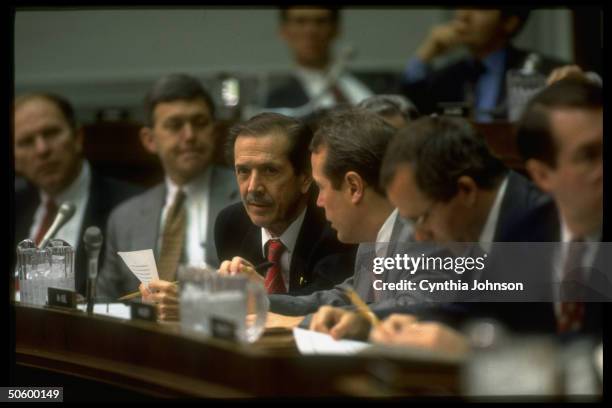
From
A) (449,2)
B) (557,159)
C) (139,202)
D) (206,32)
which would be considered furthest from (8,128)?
(557,159)

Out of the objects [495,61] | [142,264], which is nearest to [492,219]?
[142,264]

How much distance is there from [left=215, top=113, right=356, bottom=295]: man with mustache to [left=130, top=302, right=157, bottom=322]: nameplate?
0.27 meters

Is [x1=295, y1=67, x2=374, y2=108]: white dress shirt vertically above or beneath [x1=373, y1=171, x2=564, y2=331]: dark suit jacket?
above

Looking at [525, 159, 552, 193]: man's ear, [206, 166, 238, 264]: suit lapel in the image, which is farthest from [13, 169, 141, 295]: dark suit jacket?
[525, 159, 552, 193]: man's ear

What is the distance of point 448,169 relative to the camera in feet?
8.27

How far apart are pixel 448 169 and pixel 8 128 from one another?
1.64 meters

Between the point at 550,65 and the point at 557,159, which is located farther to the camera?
the point at 550,65

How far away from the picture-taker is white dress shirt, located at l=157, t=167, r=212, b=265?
3148 millimetres

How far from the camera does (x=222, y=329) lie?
7.77 feet

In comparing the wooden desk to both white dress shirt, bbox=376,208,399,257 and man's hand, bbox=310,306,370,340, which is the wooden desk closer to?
man's hand, bbox=310,306,370,340

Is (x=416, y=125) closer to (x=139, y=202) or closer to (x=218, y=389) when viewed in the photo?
(x=218, y=389)

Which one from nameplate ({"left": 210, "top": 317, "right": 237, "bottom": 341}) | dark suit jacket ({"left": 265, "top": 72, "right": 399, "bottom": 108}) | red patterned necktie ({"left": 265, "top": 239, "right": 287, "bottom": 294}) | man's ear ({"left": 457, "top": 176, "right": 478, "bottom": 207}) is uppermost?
dark suit jacket ({"left": 265, "top": 72, "right": 399, "bottom": 108})

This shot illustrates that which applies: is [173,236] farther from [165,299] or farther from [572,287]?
[572,287]

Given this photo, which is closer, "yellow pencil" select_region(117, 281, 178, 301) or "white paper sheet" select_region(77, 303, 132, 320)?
"white paper sheet" select_region(77, 303, 132, 320)
